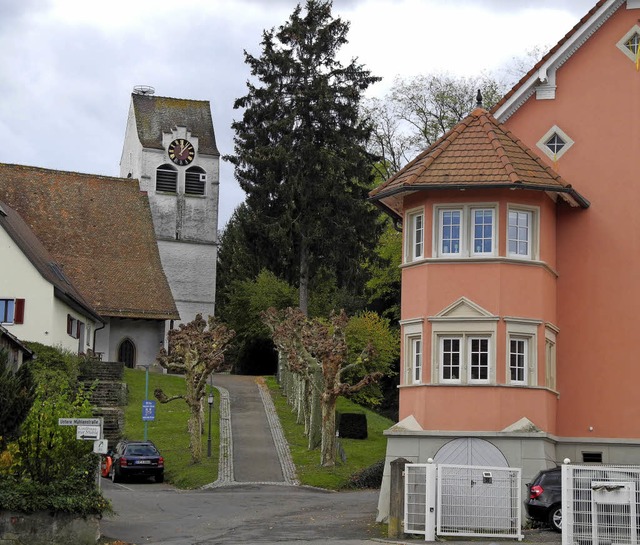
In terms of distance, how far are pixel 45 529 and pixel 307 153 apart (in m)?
42.9

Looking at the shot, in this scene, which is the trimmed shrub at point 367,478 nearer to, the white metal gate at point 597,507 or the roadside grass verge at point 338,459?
the roadside grass verge at point 338,459

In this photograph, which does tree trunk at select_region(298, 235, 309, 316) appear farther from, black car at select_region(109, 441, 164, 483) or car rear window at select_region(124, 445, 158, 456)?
black car at select_region(109, 441, 164, 483)

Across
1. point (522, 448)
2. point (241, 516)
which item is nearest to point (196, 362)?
point (241, 516)

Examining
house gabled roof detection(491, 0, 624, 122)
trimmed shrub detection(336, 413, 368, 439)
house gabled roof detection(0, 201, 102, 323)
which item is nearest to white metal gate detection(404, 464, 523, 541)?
house gabled roof detection(491, 0, 624, 122)

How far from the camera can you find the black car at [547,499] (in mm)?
26750

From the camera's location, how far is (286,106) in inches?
2640

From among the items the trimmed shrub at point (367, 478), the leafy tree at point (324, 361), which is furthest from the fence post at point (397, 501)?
the leafy tree at point (324, 361)

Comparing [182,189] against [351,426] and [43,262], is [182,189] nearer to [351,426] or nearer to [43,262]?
[43,262]

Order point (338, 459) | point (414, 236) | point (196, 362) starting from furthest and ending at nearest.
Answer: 1. point (338, 459)
2. point (196, 362)
3. point (414, 236)

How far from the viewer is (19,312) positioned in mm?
57406

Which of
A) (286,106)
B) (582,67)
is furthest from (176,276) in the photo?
(582,67)

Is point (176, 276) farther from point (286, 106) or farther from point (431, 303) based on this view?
point (431, 303)

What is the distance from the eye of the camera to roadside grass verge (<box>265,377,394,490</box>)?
42419mm

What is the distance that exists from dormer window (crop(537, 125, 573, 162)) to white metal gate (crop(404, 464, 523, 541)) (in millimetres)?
9829
